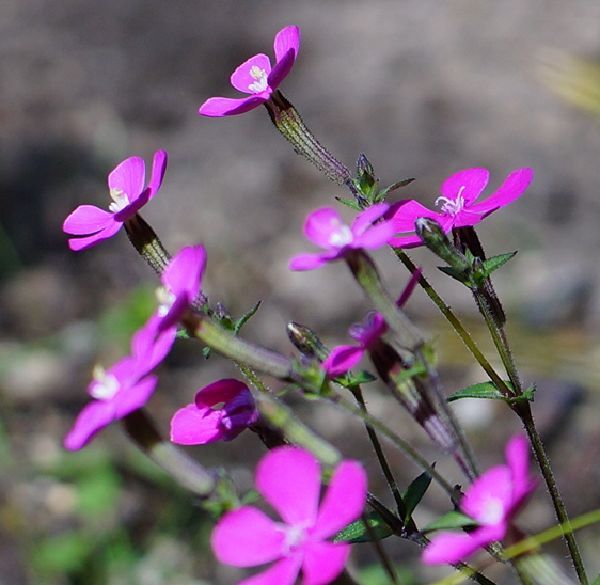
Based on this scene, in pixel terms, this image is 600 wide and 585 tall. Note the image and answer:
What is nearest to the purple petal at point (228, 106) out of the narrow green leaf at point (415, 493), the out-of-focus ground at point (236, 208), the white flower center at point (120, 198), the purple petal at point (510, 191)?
the white flower center at point (120, 198)

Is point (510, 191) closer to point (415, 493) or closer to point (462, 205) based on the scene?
point (462, 205)

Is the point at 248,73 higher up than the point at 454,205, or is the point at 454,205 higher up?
the point at 248,73

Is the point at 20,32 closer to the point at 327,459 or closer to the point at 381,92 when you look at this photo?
the point at 381,92

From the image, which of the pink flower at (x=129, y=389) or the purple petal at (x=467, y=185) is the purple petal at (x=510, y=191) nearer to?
the purple petal at (x=467, y=185)

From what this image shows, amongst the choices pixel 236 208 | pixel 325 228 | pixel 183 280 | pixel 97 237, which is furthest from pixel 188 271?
pixel 236 208

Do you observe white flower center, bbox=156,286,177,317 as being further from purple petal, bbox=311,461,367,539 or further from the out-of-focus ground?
the out-of-focus ground

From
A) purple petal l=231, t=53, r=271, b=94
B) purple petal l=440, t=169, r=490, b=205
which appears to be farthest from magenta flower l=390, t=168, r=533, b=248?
purple petal l=231, t=53, r=271, b=94

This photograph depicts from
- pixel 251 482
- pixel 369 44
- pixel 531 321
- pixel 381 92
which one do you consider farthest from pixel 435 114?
pixel 251 482
